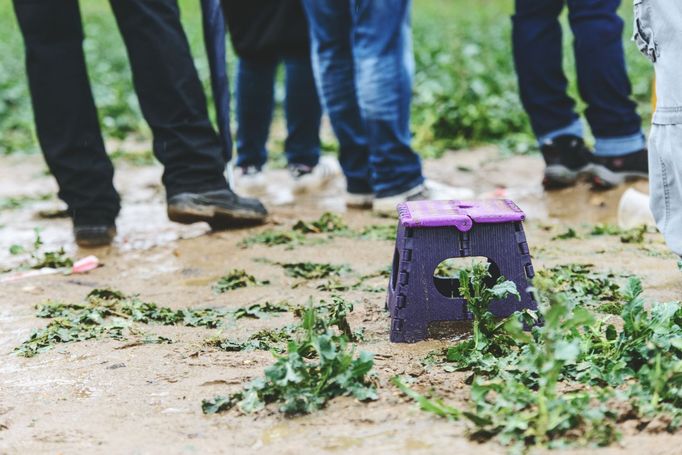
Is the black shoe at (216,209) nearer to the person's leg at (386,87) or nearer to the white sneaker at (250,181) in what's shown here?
the person's leg at (386,87)

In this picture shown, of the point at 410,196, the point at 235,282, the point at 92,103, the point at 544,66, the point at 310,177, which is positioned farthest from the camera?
the point at 310,177

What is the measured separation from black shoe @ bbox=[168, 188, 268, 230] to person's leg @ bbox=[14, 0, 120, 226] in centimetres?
38

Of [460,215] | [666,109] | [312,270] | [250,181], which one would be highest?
[666,109]

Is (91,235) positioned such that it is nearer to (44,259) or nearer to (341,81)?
(44,259)

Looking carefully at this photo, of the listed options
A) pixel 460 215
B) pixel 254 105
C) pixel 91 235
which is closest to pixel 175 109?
pixel 91 235

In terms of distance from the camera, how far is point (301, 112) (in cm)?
478

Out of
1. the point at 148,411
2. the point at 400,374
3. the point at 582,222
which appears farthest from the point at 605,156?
the point at 148,411

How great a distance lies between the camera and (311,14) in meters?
3.99

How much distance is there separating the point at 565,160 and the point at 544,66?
0.44 metres

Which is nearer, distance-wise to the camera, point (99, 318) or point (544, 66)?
point (99, 318)

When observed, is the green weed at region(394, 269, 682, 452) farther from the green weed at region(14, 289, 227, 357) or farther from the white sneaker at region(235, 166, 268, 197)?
the white sneaker at region(235, 166, 268, 197)

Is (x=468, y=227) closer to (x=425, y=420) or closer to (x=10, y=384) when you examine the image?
(x=425, y=420)

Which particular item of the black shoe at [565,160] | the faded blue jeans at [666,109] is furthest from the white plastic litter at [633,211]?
the faded blue jeans at [666,109]

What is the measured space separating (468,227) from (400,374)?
1.34ft
